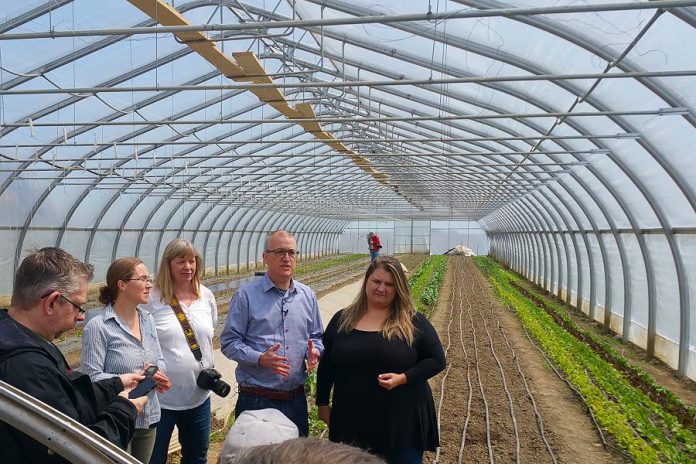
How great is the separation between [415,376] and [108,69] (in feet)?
27.8

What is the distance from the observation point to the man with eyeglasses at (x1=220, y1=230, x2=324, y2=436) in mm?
3494

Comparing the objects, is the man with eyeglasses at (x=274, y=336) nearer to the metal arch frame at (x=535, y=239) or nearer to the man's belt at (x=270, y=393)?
the man's belt at (x=270, y=393)

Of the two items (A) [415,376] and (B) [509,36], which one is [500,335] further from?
(A) [415,376]

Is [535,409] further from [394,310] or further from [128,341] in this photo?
[128,341]

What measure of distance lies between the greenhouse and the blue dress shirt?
115cm

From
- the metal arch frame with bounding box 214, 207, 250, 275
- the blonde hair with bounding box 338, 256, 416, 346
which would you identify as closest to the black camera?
the blonde hair with bounding box 338, 256, 416, 346

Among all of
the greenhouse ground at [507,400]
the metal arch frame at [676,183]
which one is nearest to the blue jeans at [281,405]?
the greenhouse ground at [507,400]

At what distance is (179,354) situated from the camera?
3652 millimetres

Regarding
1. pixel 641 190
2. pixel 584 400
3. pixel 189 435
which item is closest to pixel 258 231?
pixel 641 190

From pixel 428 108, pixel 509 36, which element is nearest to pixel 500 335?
pixel 428 108

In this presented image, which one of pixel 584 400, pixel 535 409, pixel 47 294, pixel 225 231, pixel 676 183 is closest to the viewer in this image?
pixel 47 294

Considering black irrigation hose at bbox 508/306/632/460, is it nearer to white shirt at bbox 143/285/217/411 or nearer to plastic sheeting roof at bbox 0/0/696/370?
plastic sheeting roof at bbox 0/0/696/370

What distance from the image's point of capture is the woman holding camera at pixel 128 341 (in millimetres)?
3143

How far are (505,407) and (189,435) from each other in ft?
17.6
